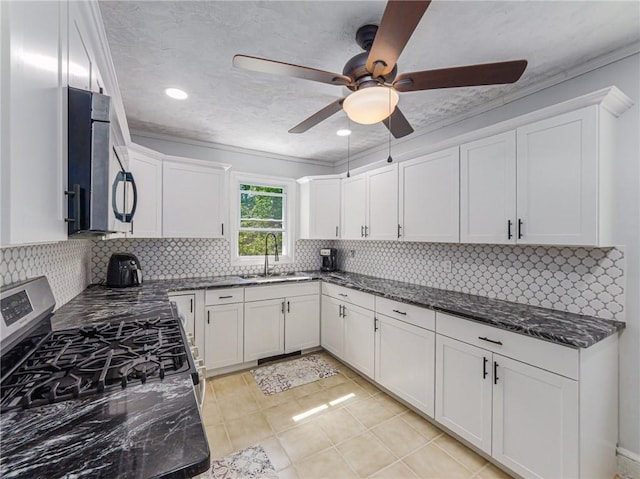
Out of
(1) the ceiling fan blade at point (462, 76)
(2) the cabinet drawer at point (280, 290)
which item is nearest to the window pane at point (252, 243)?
(2) the cabinet drawer at point (280, 290)

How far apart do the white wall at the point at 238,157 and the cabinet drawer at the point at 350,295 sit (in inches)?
A: 68.3

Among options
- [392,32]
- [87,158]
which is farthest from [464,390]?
[87,158]

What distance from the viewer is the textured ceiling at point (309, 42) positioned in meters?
1.47

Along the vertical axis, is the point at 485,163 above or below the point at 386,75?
below

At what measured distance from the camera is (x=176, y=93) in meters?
2.32

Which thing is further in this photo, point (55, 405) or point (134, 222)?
point (134, 222)

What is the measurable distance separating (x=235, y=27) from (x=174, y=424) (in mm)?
1845

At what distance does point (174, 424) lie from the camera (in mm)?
739

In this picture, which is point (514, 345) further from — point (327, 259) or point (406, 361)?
point (327, 259)

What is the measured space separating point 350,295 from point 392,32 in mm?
2432

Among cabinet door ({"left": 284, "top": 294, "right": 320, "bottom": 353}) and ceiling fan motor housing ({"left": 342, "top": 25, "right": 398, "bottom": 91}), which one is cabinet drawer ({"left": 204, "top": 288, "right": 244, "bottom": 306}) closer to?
cabinet door ({"left": 284, "top": 294, "right": 320, "bottom": 353})

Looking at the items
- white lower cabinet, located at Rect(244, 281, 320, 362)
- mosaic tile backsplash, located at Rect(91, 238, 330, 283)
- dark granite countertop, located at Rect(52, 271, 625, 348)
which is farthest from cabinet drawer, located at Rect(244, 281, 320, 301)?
mosaic tile backsplash, located at Rect(91, 238, 330, 283)

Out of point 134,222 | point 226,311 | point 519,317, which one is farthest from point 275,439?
point 134,222

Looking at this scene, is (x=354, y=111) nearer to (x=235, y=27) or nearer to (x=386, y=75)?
(x=386, y=75)
